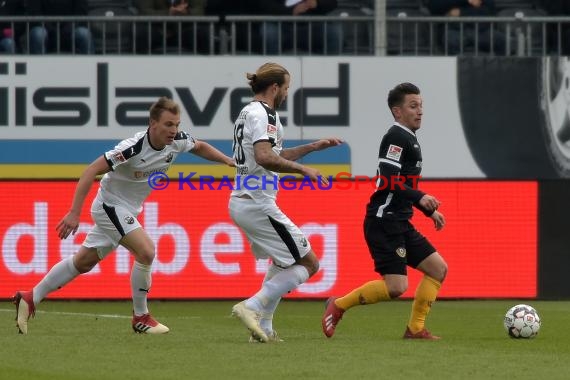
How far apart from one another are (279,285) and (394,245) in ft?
2.98

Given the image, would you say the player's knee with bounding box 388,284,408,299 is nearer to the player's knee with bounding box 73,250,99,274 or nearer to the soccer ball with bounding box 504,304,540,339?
the soccer ball with bounding box 504,304,540,339

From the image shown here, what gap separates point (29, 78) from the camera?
18.0 m

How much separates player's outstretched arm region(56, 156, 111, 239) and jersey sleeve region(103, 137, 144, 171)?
40 millimetres

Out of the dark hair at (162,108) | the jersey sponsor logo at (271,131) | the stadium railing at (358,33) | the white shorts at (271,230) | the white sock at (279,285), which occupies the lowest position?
the white sock at (279,285)

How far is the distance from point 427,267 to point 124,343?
2.26 meters

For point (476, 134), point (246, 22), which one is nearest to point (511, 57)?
point (476, 134)

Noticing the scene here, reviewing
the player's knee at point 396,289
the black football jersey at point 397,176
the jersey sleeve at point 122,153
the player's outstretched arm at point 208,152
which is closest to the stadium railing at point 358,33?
the player's outstretched arm at point 208,152

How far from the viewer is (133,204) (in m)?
11.1

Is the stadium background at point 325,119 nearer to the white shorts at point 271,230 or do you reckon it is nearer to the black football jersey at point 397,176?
the black football jersey at point 397,176

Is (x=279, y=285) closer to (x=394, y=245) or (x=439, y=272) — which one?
(x=394, y=245)

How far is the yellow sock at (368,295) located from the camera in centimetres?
1032

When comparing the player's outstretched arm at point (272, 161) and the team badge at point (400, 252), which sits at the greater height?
the player's outstretched arm at point (272, 161)

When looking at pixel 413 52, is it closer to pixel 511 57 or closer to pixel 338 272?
pixel 511 57

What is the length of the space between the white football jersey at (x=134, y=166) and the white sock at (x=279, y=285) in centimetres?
142
